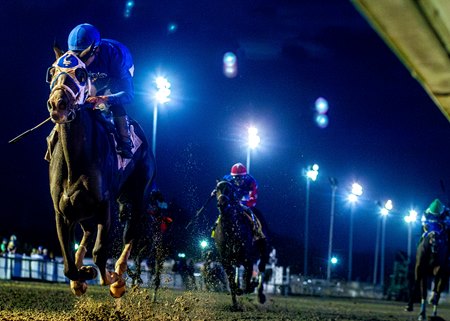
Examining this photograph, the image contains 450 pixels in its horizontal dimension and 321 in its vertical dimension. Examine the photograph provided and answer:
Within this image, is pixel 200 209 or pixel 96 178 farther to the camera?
pixel 200 209

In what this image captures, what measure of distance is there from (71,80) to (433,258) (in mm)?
14164

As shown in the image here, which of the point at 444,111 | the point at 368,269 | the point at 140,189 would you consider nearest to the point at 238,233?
the point at 140,189

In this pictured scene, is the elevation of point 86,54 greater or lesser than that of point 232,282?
greater

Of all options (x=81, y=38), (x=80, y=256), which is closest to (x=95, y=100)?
(x=81, y=38)

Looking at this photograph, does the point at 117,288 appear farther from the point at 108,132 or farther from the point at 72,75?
the point at 72,75

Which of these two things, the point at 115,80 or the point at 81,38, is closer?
the point at 81,38

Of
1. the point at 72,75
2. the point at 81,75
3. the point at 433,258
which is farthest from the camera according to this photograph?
the point at 433,258

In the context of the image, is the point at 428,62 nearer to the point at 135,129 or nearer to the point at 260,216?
the point at 135,129

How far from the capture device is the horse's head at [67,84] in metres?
7.18

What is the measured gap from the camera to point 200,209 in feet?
51.1

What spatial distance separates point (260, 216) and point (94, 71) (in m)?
8.42

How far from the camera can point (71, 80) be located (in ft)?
24.4

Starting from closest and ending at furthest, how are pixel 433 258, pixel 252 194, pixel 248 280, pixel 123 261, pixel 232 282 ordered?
pixel 123 261 → pixel 232 282 → pixel 248 280 → pixel 252 194 → pixel 433 258

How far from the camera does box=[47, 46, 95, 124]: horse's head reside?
718 centimetres
